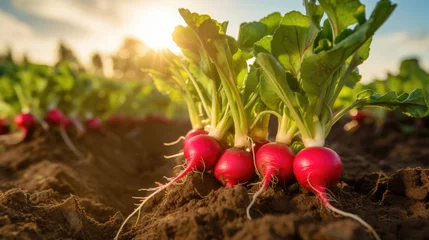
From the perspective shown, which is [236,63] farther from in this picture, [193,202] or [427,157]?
[427,157]

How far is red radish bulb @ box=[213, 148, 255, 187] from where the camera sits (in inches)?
110

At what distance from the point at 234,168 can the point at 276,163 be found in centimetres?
32

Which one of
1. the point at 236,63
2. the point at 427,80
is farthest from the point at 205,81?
the point at 427,80

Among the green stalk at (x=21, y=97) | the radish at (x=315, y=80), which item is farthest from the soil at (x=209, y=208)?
the green stalk at (x=21, y=97)

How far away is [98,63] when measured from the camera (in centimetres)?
2492

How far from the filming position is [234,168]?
109 inches

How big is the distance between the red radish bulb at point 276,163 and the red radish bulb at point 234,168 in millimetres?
95

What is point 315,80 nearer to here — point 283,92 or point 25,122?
point 283,92

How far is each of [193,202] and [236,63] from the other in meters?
1.21

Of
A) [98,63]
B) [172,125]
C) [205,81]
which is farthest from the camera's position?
[98,63]

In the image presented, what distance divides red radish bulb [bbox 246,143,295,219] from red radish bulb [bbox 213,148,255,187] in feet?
0.31

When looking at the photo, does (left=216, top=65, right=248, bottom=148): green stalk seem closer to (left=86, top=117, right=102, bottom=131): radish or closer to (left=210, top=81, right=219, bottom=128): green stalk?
(left=210, top=81, right=219, bottom=128): green stalk

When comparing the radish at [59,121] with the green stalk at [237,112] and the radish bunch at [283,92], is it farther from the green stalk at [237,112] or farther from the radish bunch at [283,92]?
the green stalk at [237,112]

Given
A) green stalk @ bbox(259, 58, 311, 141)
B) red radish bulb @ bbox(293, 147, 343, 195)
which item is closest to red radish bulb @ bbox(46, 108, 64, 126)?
green stalk @ bbox(259, 58, 311, 141)
